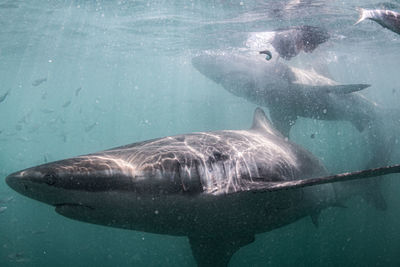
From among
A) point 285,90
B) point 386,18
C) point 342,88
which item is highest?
point 386,18

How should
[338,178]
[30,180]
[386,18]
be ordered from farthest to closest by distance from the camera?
[386,18], [338,178], [30,180]

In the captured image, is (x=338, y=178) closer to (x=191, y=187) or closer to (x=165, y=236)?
(x=191, y=187)

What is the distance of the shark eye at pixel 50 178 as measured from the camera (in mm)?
2363

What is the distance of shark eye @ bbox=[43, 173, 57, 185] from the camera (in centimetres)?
236

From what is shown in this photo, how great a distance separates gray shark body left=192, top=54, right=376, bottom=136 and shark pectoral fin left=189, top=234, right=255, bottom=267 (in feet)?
20.8

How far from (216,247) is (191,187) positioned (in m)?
1.90

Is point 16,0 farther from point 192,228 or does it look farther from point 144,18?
point 192,228

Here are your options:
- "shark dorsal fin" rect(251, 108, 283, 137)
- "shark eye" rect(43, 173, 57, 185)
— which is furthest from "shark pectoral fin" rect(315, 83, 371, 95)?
"shark eye" rect(43, 173, 57, 185)

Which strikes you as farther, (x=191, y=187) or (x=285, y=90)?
(x=285, y=90)

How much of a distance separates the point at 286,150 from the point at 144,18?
1843 centimetres

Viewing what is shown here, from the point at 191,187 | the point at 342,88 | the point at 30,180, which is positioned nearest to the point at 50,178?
the point at 30,180

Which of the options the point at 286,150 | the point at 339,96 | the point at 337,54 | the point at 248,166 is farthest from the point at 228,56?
the point at 337,54

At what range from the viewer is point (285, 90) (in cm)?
1034

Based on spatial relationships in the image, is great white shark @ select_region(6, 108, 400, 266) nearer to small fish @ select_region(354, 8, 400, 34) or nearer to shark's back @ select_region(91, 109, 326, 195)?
shark's back @ select_region(91, 109, 326, 195)
